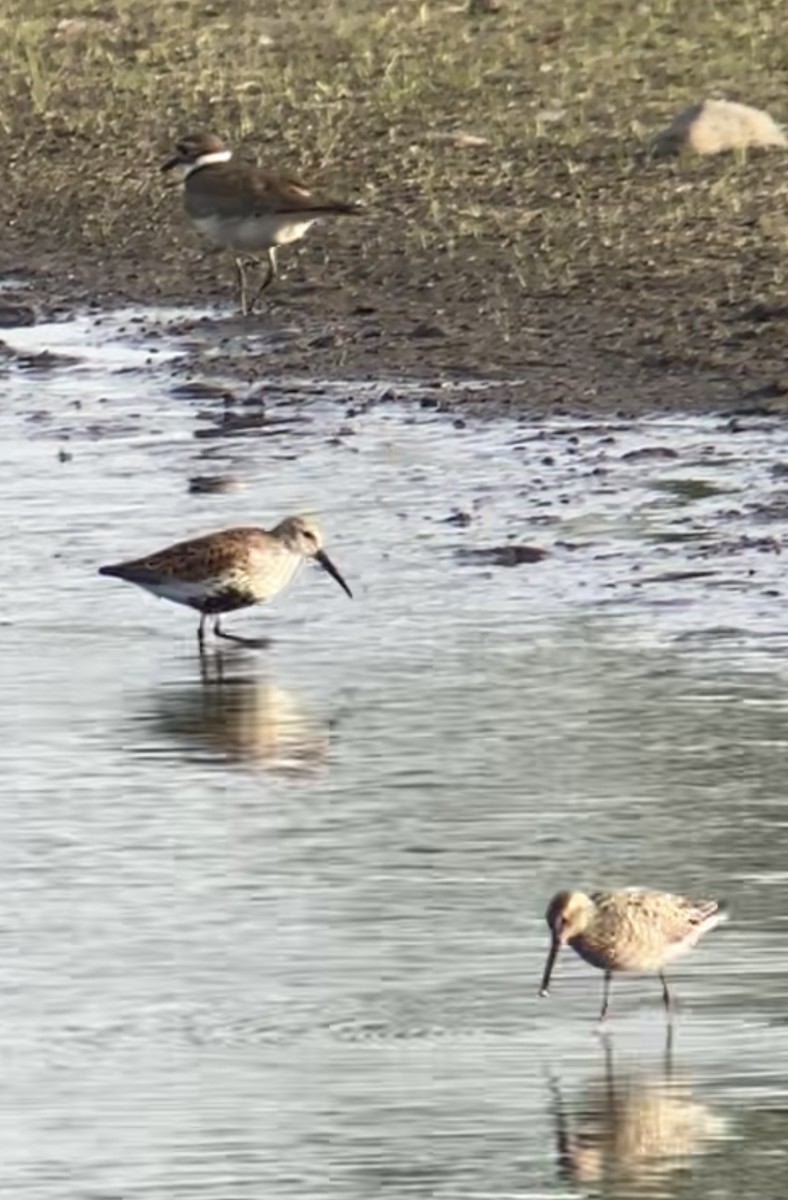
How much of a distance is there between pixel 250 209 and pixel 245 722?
7.48 metres

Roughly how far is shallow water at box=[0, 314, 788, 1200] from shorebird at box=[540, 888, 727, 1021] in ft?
0.40

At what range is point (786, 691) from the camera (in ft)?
39.0

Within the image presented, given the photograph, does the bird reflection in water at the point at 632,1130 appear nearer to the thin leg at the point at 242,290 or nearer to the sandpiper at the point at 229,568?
the sandpiper at the point at 229,568

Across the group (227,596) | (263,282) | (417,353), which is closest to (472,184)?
(263,282)

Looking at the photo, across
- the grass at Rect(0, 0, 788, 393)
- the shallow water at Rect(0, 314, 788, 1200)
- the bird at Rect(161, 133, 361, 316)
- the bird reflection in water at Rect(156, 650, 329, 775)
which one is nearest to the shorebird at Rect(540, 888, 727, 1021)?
the shallow water at Rect(0, 314, 788, 1200)

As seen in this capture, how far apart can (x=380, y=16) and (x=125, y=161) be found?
346cm

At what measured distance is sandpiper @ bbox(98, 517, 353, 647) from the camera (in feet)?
43.3

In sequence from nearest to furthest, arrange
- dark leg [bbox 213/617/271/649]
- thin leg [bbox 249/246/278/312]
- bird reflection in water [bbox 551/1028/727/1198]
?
bird reflection in water [bbox 551/1028/727/1198] < dark leg [bbox 213/617/271/649] < thin leg [bbox 249/246/278/312]

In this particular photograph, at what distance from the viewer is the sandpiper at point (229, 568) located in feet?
43.3

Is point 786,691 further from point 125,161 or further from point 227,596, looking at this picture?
point 125,161

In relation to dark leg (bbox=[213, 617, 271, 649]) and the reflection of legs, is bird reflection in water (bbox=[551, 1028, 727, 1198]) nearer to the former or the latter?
the reflection of legs

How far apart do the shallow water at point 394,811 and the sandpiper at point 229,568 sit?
165 mm

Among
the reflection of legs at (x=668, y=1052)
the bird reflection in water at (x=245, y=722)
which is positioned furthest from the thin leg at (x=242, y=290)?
the reflection of legs at (x=668, y=1052)

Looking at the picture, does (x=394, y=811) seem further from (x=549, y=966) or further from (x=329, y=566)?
(x=329, y=566)
